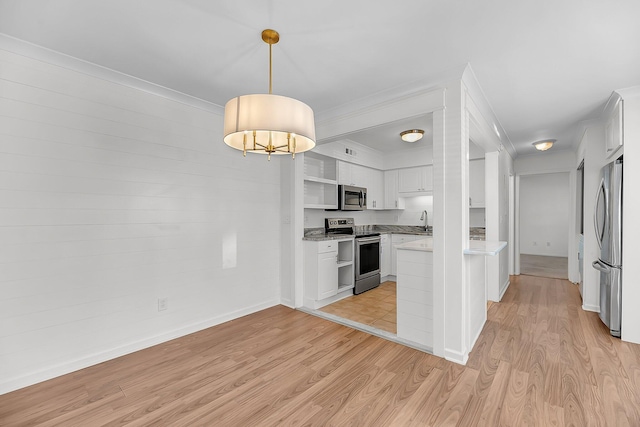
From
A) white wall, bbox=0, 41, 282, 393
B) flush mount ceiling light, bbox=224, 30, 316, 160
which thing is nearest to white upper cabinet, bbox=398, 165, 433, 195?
white wall, bbox=0, 41, 282, 393

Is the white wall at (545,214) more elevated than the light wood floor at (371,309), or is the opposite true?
the white wall at (545,214)

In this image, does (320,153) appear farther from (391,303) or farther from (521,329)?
(521,329)

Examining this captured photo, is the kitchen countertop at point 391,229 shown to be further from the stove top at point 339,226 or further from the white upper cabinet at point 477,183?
the white upper cabinet at point 477,183

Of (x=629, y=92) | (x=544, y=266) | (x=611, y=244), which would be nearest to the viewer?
(x=629, y=92)

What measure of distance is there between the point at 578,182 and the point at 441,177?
426 cm

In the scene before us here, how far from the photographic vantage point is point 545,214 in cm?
838

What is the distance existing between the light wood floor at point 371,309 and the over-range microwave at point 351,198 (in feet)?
4.81

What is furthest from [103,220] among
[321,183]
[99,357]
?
[321,183]

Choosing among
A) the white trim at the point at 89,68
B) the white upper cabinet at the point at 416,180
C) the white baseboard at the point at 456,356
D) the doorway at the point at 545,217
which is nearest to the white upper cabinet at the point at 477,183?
the white upper cabinet at the point at 416,180

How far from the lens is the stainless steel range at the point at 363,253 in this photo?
15.3ft

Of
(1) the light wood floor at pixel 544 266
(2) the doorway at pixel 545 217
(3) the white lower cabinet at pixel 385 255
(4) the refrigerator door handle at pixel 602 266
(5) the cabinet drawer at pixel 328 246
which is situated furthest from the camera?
(2) the doorway at pixel 545 217

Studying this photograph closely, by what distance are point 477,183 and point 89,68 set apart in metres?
5.52

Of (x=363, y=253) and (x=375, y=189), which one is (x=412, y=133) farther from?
(x=363, y=253)

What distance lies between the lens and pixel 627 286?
9.66 feet
